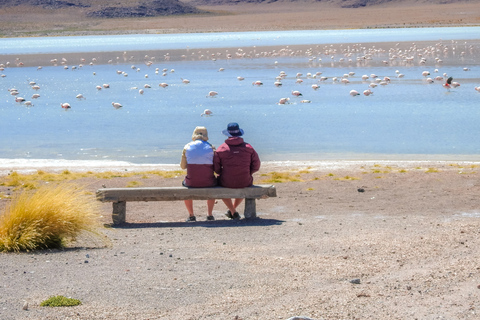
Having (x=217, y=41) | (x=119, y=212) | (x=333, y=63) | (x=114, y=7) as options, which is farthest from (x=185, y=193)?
(x=114, y=7)

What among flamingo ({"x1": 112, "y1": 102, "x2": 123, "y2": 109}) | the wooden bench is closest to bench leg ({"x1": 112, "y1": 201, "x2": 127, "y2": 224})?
the wooden bench

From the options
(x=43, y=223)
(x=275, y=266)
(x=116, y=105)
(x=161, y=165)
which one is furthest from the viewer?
(x=116, y=105)

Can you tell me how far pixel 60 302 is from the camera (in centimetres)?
487

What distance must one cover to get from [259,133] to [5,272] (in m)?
12.6

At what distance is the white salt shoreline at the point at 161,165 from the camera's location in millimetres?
12883

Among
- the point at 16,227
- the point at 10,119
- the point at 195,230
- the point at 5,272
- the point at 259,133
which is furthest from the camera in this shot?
the point at 10,119

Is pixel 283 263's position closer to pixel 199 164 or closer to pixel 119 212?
pixel 199 164

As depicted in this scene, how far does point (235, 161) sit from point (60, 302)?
3.38 metres

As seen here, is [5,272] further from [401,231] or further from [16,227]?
[401,231]

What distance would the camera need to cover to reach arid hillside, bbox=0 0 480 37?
96562 mm

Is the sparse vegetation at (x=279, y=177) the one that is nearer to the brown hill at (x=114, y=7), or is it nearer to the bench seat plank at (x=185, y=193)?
the bench seat plank at (x=185, y=193)

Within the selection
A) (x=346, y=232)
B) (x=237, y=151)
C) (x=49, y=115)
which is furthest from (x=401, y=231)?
(x=49, y=115)

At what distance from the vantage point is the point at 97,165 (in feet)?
46.3

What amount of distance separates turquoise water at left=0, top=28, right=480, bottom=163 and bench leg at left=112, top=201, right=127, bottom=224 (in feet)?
21.5
